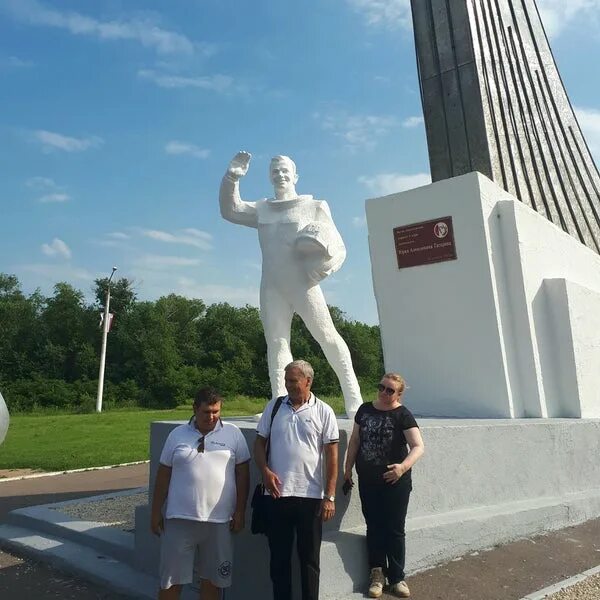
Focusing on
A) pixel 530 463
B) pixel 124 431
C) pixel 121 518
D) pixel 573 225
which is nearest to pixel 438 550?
Answer: pixel 530 463

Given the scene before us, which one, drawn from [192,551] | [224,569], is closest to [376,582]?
[224,569]

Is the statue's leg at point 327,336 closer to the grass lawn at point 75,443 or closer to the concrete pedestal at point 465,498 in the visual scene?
the concrete pedestal at point 465,498

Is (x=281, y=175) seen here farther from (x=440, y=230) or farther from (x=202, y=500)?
(x=202, y=500)

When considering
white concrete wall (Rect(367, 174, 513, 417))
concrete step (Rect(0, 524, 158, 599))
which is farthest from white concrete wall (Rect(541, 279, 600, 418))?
concrete step (Rect(0, 524, 158, 599))

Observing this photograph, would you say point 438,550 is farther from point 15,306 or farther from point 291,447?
point 15,306

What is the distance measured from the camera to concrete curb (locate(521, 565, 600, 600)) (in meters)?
3.39

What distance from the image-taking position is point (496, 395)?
5.56 m

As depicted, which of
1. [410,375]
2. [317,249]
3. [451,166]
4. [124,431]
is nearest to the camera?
[317,249]

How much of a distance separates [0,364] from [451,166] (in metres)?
31.9

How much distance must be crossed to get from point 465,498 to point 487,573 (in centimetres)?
62

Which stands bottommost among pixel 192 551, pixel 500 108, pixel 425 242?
pixel 192 551

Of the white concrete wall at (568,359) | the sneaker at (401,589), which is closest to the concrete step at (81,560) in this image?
the sneaker at (401,589)

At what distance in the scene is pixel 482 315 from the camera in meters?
5.67

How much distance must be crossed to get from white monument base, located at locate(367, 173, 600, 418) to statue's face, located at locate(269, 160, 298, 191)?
1.79 meters
